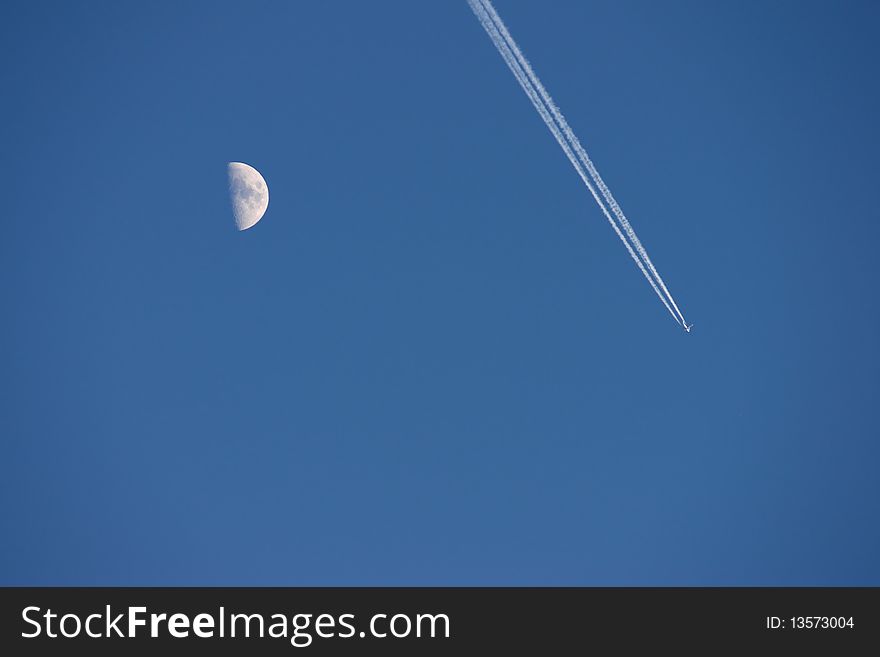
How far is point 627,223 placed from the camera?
24.7m

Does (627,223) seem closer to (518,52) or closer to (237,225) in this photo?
(518,52)
